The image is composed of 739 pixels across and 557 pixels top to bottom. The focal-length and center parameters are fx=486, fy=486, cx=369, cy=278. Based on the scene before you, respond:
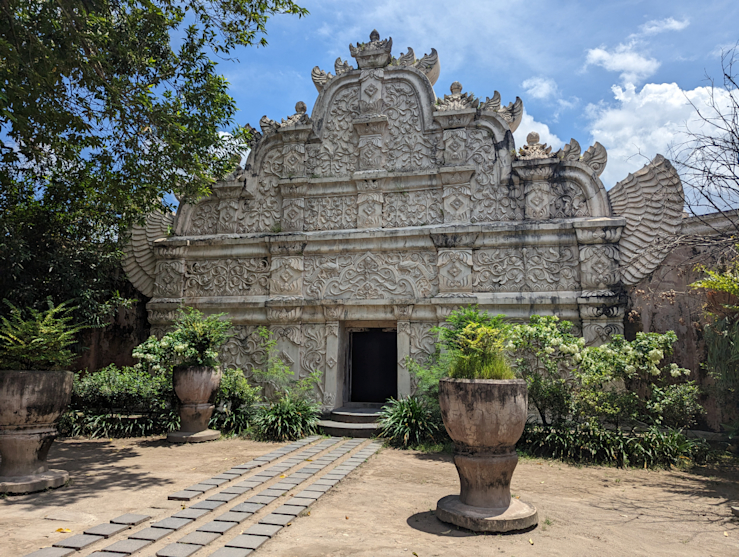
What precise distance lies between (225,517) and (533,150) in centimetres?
793

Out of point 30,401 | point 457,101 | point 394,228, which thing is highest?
point 457,101

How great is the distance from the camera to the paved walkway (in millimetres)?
3293

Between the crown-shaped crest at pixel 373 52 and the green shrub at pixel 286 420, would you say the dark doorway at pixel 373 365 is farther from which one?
the crown-shaped crest at pixel 373 52

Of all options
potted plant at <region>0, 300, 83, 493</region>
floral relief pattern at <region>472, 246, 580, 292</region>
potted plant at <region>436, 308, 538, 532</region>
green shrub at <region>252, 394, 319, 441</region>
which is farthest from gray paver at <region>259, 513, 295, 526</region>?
floral relief pattern at <region>472, 246, 580, 292</region>

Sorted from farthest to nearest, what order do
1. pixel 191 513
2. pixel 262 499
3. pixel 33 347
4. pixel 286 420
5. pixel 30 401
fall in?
1. pixel 286 420
2. pixel 33 347
3. pixel 30 401
4. pixel 262 499
5. pixel 191 513

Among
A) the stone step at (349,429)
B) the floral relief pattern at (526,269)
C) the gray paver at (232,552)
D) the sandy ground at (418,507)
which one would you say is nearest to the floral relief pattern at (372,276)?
the floral relief pattern at (526,269)

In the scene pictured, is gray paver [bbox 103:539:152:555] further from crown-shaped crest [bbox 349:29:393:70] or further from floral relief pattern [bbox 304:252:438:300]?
crown-shaped crest [bbox 349:29:393:70]

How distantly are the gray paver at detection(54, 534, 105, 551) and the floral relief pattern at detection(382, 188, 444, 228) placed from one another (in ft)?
22.9

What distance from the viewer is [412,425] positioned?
7430mm

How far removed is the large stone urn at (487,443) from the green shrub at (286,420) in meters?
4.22

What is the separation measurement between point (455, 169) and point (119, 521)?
7.48m

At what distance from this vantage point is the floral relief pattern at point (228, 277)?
9.77 meters

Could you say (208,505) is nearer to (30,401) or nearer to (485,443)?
(30,401)

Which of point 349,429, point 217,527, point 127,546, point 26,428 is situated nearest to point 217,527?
point 217,527
